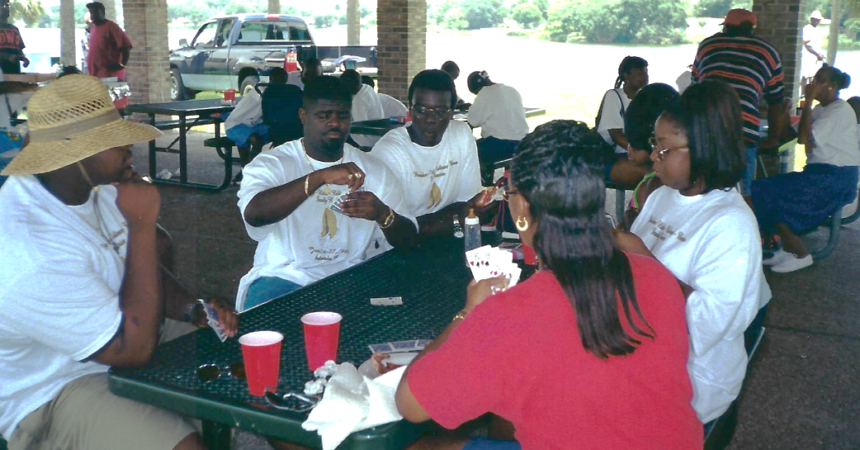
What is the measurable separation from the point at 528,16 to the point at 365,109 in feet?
77.1

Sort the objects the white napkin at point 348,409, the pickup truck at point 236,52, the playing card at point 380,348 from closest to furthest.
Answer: the white napkin at point 348,409 < the playing card at point 380,348 < the pickup truck at point 236,52

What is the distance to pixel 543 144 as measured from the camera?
1712 mm

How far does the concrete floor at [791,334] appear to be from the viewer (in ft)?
11.2

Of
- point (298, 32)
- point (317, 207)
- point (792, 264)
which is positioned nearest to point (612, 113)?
point (792, 264)

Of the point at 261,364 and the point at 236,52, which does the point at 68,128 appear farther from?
the point at 236,52

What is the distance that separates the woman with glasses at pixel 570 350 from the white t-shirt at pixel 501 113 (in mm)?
6059

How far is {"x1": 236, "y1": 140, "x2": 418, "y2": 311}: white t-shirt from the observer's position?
3131mm

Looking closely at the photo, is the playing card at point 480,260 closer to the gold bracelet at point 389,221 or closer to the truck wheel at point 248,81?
the gold bracelet at point 389,221

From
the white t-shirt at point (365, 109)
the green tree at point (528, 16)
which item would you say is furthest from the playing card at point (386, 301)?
the green tree at point (528, 16)

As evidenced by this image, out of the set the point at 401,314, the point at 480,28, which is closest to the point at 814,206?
the point at 401,314

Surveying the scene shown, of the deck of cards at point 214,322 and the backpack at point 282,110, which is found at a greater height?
the backpack at point 282,110

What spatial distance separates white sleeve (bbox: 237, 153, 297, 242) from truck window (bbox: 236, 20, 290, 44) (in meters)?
14.8

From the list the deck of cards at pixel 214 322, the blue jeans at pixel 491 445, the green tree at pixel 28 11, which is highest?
the green tree at pixel 28 11

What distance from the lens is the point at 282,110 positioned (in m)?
7.02
